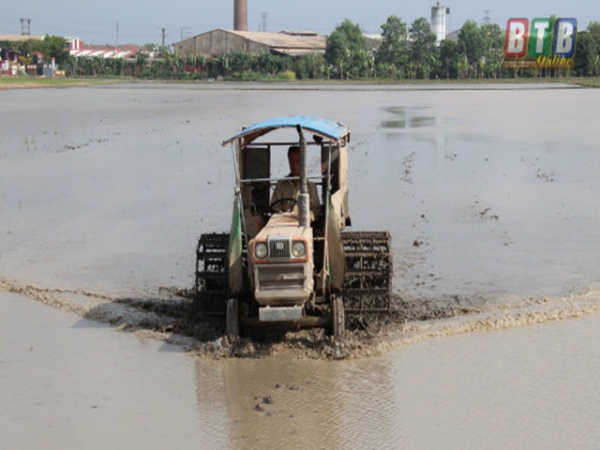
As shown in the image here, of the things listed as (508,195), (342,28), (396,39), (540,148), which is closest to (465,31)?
(396,39)

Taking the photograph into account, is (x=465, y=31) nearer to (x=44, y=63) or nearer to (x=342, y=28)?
(x=342, y=28)

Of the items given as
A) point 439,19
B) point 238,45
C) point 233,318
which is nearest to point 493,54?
point 238,45

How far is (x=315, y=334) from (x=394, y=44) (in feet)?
345

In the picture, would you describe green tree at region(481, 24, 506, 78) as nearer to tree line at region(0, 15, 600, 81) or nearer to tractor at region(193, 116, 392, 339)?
tree line at region(0, 15, 600, 81)

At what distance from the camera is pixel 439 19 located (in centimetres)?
15650

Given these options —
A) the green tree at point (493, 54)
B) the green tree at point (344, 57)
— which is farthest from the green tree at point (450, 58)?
the green tree at point (344, 57)

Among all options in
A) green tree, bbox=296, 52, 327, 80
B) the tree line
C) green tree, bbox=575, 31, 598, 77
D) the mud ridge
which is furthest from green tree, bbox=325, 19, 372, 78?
the mud ridge

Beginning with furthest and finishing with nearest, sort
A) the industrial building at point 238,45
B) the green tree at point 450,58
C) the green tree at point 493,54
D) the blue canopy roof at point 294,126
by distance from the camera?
the industrial building at point 238,45 < the green tree at point 450,58 < the green tree at point 493,54 < the blue canopy roof at point 294,126

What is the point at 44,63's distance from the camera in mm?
120125

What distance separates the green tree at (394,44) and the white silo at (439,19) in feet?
140

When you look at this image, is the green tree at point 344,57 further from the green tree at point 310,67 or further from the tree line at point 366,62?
the green tree at point 310,67

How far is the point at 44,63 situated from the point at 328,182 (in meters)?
117

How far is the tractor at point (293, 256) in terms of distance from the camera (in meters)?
8.22

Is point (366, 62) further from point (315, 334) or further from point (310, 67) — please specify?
point (315, 334)
